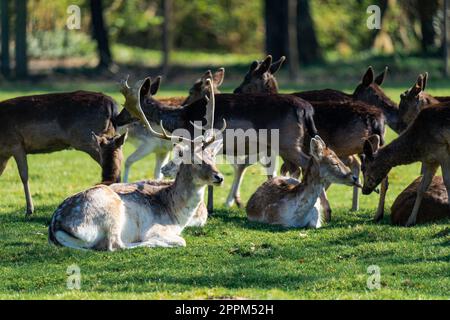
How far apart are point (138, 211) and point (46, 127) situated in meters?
2.60

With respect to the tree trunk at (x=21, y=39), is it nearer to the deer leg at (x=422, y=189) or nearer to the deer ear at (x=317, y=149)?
the deer ear at (x=317, y=149)

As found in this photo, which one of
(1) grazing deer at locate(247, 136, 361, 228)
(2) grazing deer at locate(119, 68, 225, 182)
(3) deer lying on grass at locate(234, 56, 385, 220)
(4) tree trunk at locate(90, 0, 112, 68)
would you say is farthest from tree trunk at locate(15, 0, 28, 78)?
(1) grazing deer at locate(247, 136, 361, 228)

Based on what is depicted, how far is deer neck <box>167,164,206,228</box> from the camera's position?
11141 millimetres

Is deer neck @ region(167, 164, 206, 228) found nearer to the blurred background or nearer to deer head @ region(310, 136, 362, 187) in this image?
deer head @ region(310, 136, 362, 187)

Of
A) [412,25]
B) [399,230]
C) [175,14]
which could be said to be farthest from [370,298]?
[175,14]

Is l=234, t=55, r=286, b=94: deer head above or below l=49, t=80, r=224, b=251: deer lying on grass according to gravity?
above

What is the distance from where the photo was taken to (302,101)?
13.2 meters

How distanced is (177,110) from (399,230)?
130 inches

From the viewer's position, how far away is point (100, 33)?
34.1m

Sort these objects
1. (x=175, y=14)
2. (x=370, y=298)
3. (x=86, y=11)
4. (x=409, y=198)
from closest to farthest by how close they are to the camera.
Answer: (x=370, y=298)
(x=409, y=198)
(x=86, y=11)
(x=175, y=14)

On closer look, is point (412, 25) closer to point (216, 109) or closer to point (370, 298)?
point (216, 109)

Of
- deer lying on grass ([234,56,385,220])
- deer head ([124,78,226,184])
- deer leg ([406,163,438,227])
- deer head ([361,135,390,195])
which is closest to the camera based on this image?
deer head ([124,78,226,184])

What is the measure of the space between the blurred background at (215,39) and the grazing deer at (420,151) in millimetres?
11929

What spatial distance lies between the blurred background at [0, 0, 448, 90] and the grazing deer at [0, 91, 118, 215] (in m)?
9.88
